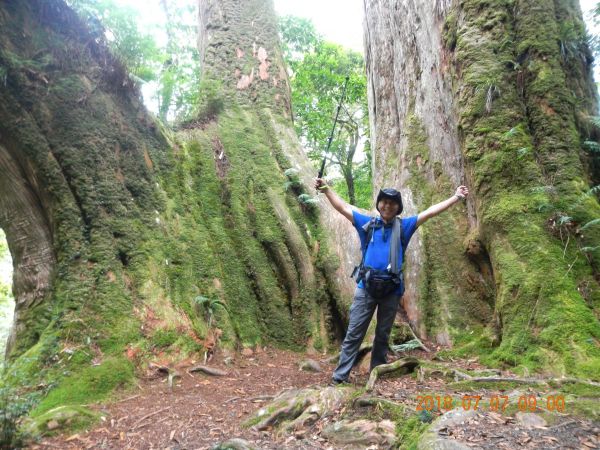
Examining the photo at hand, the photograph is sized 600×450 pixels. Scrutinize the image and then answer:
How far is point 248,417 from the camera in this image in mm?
3836

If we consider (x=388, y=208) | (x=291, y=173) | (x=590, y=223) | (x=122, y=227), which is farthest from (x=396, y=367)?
(x=291, y=173)

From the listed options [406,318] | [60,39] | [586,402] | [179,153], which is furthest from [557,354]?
[60,39]

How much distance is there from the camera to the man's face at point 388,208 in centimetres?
454

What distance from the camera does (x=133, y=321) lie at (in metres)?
5.01

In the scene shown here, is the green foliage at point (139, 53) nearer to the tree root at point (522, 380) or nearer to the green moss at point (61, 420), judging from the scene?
the green moss at point (61, 420)

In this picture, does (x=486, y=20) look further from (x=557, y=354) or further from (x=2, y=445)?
(x=2, y=445)

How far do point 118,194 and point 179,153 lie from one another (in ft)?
5.49

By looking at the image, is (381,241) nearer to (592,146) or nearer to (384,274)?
(384,274)

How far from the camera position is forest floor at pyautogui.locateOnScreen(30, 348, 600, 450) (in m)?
2.74

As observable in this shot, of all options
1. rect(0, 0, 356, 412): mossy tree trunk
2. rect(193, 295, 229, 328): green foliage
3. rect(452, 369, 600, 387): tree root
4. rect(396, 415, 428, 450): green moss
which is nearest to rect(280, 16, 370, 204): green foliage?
rect(0, 0, 356, 412): mossy tree trunk

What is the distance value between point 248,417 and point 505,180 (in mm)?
3752

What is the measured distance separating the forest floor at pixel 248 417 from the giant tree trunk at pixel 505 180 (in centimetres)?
71

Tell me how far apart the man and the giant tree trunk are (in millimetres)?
876

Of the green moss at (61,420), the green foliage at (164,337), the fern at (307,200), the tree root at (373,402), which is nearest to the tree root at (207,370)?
the green foliage at (164,337)
